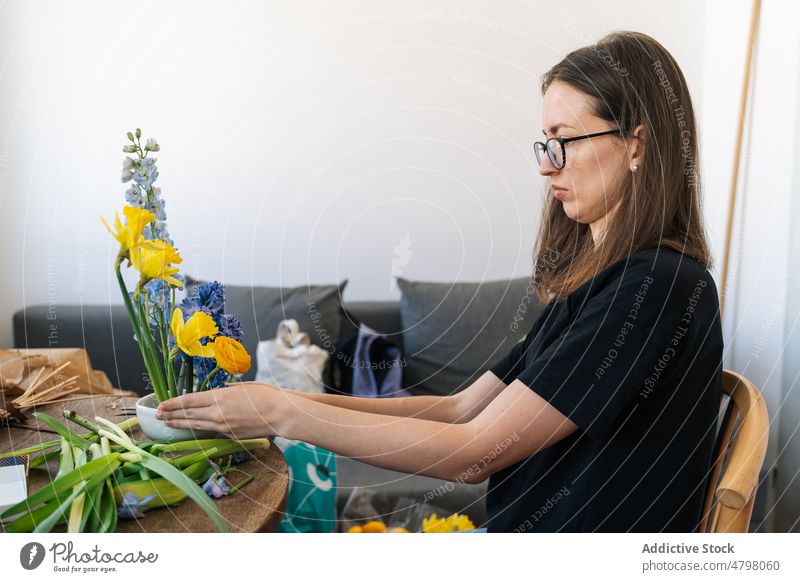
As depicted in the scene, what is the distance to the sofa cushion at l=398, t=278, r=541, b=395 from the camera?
199 centimetres

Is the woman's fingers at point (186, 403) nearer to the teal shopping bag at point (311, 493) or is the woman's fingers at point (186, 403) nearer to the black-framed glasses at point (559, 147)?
the black-framed glasses at point (559, 147)

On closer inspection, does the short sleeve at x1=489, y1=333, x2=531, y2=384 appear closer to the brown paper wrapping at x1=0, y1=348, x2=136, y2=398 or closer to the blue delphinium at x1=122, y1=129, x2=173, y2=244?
the blue delphinium at x1=122, y1=129, x2=173, y2=244

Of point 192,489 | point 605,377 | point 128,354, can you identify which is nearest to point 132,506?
point 192,489

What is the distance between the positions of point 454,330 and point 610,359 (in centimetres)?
128

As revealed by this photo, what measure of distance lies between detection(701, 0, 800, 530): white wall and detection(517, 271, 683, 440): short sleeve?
2.38 ft

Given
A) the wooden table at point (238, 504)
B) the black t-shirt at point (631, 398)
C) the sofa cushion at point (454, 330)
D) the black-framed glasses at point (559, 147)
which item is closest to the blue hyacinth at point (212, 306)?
the wooden table at point (238, 504)

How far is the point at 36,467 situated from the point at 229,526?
0.23 metres

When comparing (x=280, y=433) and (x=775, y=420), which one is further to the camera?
(x=775, y=420)

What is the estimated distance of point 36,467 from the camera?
29.5 inches

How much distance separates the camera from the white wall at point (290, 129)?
5.42 ft

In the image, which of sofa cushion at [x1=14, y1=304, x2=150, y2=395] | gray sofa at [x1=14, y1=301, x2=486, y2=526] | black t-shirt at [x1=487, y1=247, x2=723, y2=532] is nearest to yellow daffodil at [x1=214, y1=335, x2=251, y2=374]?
black t-shirt at [x1=487, y1=247, x2=723, y2=532]
